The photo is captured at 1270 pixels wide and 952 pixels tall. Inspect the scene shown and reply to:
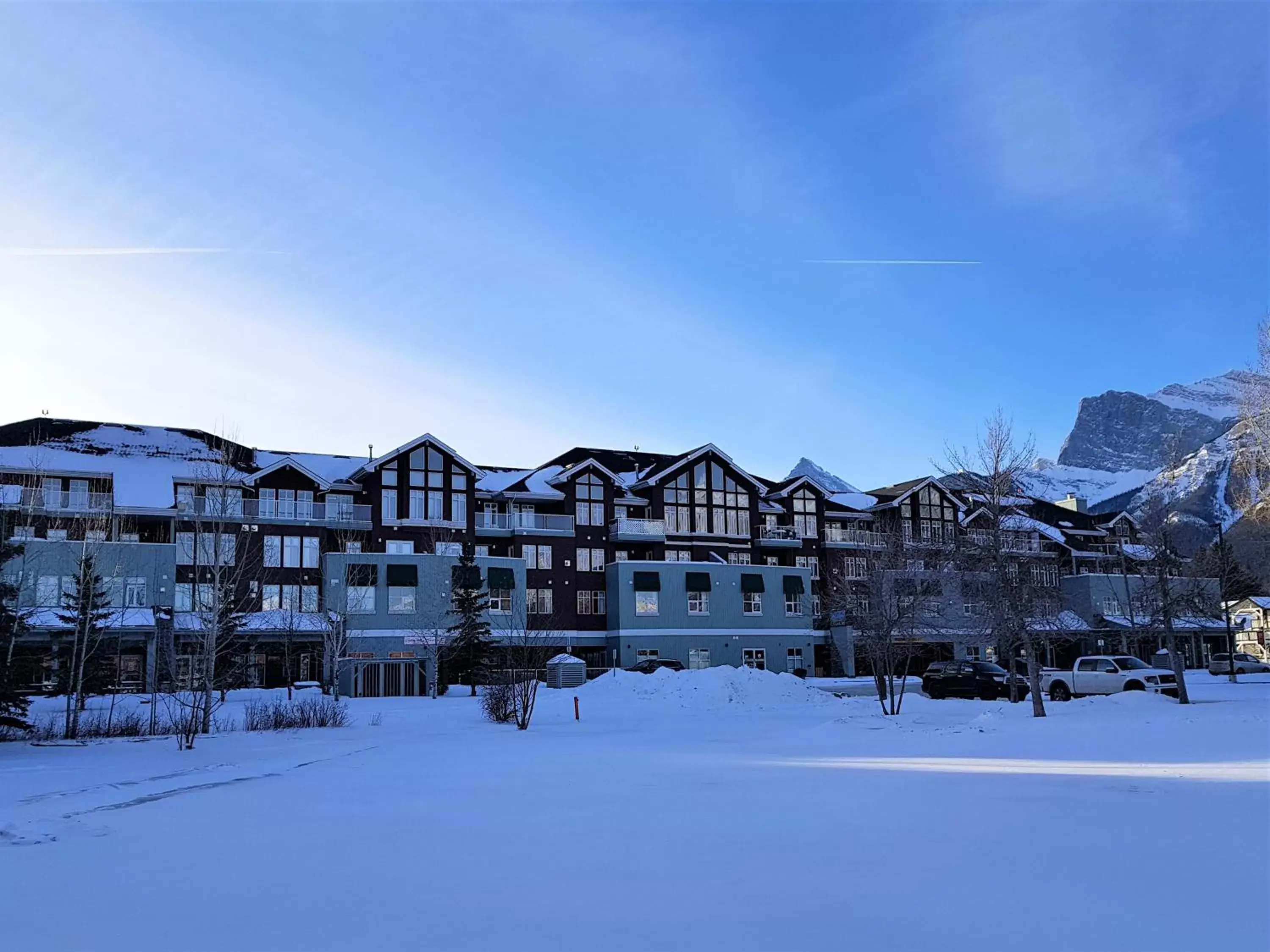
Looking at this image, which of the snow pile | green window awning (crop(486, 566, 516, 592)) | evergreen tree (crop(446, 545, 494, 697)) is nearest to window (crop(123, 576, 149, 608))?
evergreen tree (crop(446, 545, 494, 697))

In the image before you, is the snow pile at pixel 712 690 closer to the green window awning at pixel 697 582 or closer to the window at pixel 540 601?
the window at pixel 540 601

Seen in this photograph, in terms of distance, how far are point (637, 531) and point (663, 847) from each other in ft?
170

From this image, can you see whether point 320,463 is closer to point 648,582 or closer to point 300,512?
point 300,512

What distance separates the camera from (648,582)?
5922 centimetres

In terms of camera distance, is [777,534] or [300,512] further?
[777,534]

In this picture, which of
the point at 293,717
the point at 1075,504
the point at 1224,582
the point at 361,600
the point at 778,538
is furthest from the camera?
the point at 1075,504

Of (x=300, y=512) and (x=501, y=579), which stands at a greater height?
(x=300, y=512)

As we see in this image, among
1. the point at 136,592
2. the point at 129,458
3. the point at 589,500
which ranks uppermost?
the point at 129,458

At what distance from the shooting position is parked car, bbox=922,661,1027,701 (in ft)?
130

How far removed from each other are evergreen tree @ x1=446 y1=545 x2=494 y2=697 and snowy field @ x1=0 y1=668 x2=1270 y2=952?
1169 inches

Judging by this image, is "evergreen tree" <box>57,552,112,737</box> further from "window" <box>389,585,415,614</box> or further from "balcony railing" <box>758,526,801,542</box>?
"balcony railing" <box>758,526,801,542</box>

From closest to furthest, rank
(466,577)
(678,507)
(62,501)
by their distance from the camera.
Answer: (62,501)
(466,577)
(678,507)

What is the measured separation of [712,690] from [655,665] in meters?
16.8

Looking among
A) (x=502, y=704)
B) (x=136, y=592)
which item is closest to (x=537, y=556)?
(x=136, y=592)
